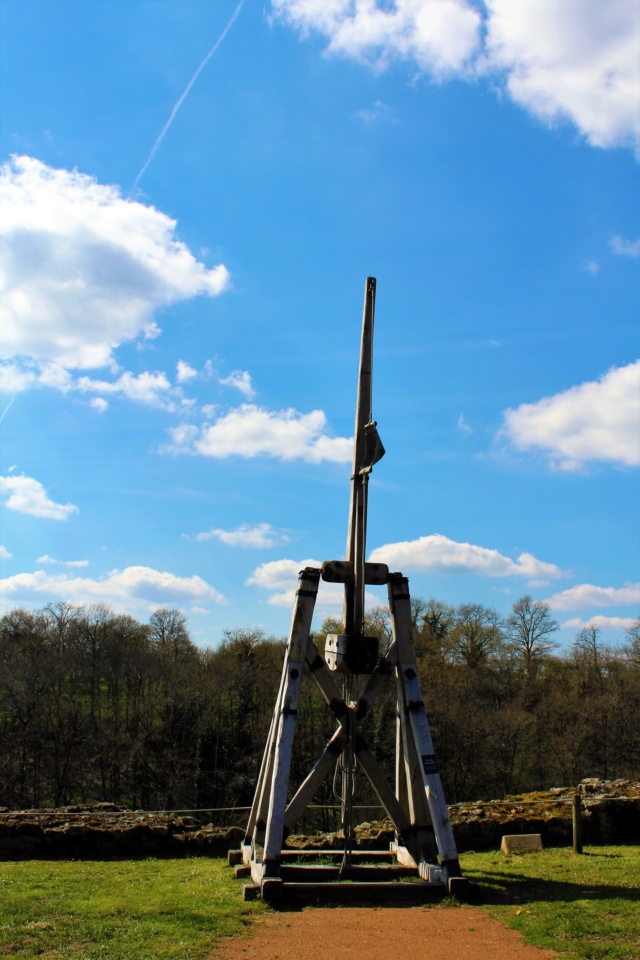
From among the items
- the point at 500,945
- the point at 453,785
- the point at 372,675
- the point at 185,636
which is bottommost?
the point at 453,785

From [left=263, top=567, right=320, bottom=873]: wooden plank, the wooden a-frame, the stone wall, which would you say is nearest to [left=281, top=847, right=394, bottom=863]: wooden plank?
the wooden a-frame

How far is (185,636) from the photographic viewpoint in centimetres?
5284

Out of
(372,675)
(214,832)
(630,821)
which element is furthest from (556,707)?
(372,675)

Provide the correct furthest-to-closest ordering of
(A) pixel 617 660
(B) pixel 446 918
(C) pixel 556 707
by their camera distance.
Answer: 1. (A) pixel 617 660
2. (C) pixel 556 707
3. (B) pixel 446 918

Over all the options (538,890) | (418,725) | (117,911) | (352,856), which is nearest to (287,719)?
(418,725)

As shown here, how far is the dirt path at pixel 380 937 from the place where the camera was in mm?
5410

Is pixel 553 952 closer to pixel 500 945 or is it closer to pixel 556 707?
pixel 500 945

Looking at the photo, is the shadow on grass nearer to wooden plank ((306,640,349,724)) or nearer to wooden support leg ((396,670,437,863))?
wooden support leg ((396,670,437,863))

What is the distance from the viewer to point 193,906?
6793 mm

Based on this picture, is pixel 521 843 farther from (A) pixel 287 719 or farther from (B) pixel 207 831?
(A) pixel 287 719

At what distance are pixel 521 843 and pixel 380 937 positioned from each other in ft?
17.3

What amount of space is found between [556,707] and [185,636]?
26.8 m

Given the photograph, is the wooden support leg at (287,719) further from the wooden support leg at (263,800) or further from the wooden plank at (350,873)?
the wooden plank at (350,873)

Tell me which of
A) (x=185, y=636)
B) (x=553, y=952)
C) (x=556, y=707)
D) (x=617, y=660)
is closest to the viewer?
(x=553, y=952)
